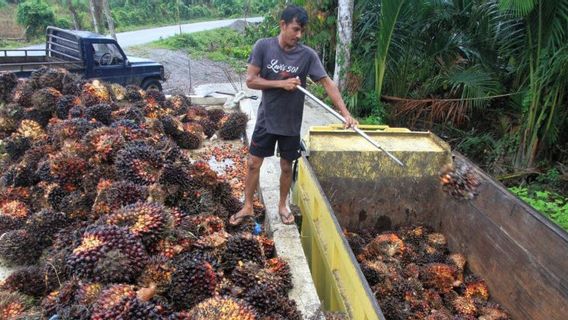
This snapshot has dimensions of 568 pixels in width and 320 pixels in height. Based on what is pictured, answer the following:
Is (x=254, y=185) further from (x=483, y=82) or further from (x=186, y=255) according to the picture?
(x=483, y=82)

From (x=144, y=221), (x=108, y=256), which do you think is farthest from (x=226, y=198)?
(x=108, y=256)

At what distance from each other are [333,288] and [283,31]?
6.19ft

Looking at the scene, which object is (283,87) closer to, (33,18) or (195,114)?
(195,114)

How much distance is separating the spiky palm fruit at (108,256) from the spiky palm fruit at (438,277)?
88.0 inches

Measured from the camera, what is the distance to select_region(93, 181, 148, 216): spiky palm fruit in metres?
2.97

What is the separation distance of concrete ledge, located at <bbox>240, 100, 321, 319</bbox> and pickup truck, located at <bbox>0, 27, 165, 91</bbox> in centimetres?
588

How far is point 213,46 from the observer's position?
80.1 feet

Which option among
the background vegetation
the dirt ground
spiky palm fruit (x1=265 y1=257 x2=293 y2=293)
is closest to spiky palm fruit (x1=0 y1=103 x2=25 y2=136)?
spiky palm fruit (x1=265 y1=257 x2=293 y2=293)

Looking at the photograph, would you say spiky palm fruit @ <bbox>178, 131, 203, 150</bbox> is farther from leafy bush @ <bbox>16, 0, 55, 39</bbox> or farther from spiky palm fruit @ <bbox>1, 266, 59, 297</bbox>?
leafy bush @ <bbox>16, 0, 55, 39</bbox>

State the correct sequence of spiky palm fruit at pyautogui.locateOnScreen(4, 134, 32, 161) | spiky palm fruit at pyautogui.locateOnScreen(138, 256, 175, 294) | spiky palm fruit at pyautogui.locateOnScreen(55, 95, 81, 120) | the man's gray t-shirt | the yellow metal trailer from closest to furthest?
spiky palm fruit at pyautogui.locateOnScreen(138, 256, 175, 294) → the yellow metal trailer → the man's gray t-shirt → spiky palm fruit at pyautogui.locateOnScreen(4, 134, 32, 161) → spiky palm fruit at pyautogui.locateOnScreen(55, 95, 81, 120)

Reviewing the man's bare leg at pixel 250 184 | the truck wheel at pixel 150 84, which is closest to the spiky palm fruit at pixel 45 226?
the man's bare leg at pixel 250 184

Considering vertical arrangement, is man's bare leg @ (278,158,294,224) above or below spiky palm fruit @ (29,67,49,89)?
below

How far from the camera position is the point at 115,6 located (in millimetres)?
39062

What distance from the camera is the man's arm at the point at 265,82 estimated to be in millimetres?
3328
